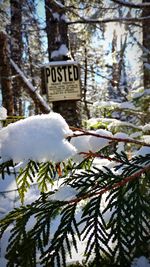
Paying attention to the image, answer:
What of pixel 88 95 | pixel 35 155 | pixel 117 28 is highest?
pixel 117 28

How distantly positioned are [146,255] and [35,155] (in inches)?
31.1

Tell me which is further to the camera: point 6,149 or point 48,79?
point 48,79

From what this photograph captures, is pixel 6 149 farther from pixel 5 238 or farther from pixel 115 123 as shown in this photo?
pixel 115 123

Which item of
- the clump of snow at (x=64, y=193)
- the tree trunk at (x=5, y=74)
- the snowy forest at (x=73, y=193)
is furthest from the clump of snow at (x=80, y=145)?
the tree trunk at (x=5, y=74)

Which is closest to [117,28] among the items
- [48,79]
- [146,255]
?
[48,79]

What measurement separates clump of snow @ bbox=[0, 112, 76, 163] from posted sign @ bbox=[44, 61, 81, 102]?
12.5 feet

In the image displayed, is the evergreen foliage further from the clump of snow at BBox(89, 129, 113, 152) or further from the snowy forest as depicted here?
the clump of snow at BBox(89, 129, 113, 152)

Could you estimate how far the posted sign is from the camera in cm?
468

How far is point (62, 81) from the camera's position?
4.76 m

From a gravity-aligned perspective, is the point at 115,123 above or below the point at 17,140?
below

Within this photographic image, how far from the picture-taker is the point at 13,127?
0.96m

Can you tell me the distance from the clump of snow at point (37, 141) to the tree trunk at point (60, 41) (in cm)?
390

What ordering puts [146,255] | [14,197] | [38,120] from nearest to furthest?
[38,120] → [146,255] → [14,197]

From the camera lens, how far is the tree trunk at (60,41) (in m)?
4.87
